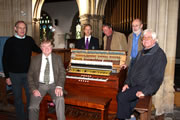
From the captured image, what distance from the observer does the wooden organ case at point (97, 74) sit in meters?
2.72

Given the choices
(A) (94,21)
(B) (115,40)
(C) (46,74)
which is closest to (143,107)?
(C) (46,74)

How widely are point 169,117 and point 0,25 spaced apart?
4.52m

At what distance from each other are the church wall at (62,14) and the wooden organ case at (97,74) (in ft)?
34.7

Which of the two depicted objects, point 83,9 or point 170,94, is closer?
point 170,94

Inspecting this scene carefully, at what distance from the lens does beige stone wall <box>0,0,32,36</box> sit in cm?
434

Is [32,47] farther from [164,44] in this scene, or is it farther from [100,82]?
[164,44]

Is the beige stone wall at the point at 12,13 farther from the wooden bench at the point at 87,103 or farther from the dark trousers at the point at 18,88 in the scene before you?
the wooden bench at the point at 87,103

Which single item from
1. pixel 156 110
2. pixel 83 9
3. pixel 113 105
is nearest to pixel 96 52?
pixel 113 105

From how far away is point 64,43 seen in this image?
1375 cm

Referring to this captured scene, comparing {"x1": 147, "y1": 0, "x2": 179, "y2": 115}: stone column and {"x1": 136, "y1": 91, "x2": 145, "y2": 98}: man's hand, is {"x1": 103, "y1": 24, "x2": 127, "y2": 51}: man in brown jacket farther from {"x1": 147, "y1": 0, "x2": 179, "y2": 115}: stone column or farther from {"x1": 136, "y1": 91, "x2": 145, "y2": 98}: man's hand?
{"x1": 136, "y1": 91, "x2": 145, "y2": 98}: man's hand

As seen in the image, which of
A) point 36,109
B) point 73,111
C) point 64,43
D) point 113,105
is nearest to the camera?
point 36,109

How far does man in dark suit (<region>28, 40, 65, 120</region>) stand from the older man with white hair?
3.02 ft

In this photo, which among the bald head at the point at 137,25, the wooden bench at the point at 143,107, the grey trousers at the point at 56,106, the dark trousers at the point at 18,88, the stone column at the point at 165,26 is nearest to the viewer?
the wooden bench at the point at 143,107

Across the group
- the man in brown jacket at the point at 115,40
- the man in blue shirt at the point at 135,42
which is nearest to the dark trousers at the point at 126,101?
the man in blue shirt at the point at 135,42
